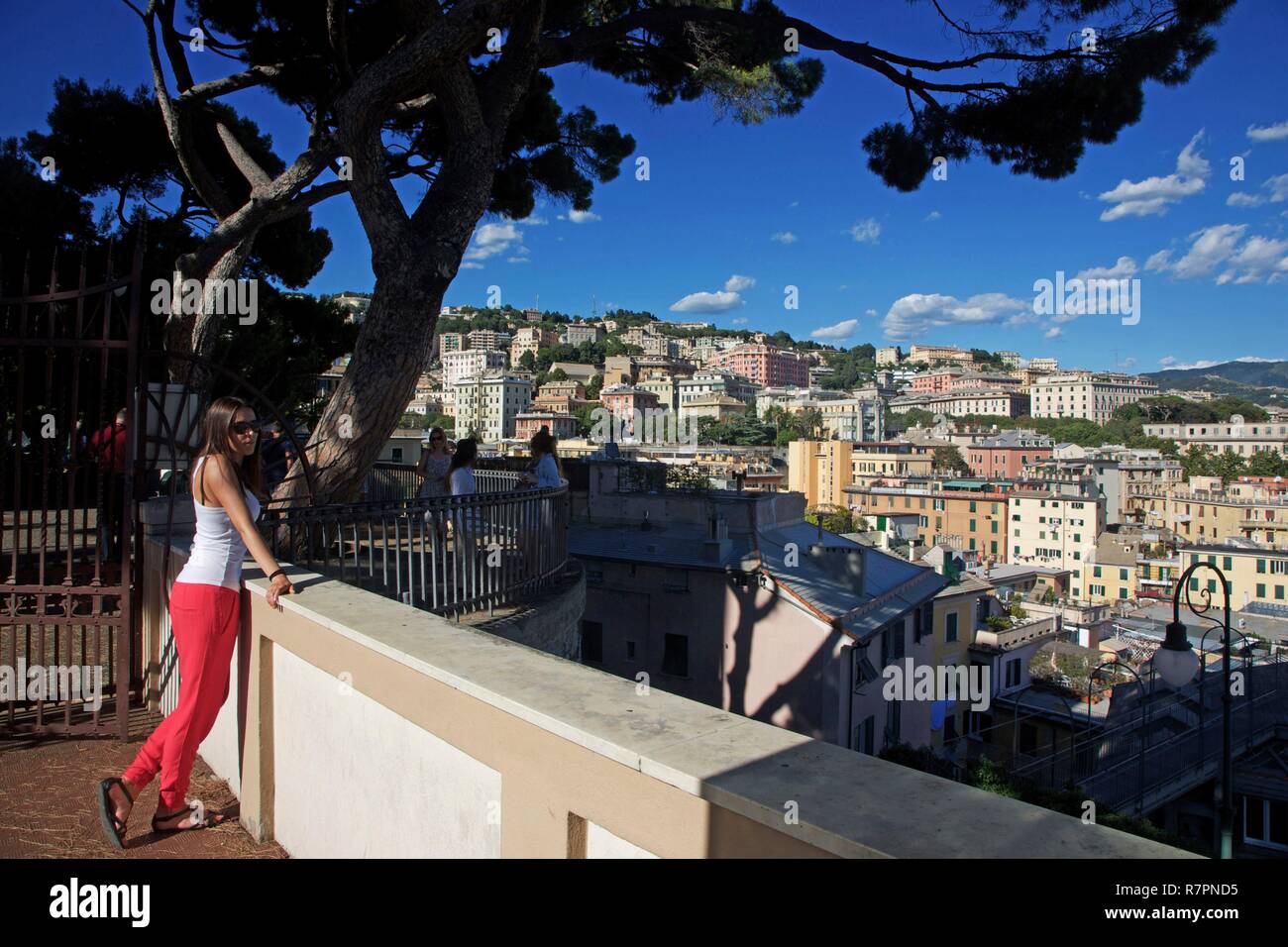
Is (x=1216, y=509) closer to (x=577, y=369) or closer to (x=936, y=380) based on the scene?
(x=577, y=369)

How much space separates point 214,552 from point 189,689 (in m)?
0.51

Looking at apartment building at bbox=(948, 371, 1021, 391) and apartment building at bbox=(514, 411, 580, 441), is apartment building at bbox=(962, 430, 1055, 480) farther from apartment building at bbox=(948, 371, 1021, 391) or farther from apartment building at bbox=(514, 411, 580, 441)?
apartment building at bbox=(948, 371, 1021, 391)

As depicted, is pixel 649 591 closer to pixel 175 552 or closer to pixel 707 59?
pixel 707 59

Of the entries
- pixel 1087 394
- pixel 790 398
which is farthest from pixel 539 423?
pixel 1087 394

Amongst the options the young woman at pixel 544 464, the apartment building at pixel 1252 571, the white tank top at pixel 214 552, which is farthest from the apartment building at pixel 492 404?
the white tank top at pixel 214 552

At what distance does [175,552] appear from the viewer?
4.00 meters

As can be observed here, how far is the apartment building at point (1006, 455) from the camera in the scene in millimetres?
93375

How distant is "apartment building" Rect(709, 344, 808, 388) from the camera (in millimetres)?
172375

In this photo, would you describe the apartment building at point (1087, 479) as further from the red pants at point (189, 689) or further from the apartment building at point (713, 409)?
the red pants at point (189, 689)

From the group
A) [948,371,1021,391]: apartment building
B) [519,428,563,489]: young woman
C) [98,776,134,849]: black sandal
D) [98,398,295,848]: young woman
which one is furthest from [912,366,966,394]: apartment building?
[98,776,134,849]: black sandal

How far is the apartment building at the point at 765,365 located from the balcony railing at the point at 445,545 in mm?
160990

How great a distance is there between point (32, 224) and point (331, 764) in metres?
12.5

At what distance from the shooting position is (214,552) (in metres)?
3.02

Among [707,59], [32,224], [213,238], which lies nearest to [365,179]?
[213,238]
